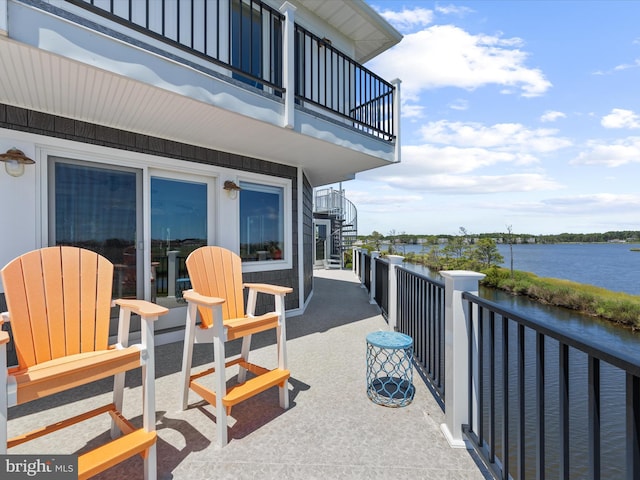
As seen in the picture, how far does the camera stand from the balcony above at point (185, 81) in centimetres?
193

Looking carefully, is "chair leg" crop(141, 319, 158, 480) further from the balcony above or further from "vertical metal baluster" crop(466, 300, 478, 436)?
the balcony above

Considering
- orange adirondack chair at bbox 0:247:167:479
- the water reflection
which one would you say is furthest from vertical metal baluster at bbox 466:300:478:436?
orange adirondack chair at bbox 0:247:167:479

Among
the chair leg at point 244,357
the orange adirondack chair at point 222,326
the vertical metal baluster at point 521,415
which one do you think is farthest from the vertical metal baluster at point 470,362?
the chair leg at point 244,357

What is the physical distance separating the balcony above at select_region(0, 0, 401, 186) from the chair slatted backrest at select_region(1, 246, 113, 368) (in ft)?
4.39

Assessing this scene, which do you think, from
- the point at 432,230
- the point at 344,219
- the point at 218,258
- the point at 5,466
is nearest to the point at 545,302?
the point at 344,219

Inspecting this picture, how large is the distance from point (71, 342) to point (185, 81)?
2.06m

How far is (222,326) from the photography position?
1.83 metres

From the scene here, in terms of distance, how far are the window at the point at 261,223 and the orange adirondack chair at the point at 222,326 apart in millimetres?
1722

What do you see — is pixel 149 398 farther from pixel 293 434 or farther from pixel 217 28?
pixel 217 28

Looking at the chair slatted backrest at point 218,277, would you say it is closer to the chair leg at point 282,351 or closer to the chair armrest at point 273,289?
the chair armrest at point 273,289

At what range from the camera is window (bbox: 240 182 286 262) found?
4223 mm

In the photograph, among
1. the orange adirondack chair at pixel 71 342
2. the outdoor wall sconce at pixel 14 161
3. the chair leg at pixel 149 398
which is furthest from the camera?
the outdoor wall sconce at pixel 14 161

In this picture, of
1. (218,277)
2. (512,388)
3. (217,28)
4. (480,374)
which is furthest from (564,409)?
(217,28)

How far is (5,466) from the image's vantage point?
1265 mm
